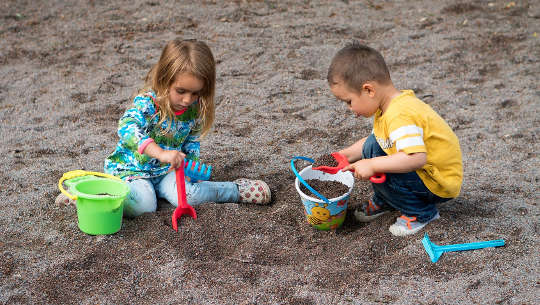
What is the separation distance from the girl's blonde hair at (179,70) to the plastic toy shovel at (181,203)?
30 centimetres

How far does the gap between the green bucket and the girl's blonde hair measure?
0.39 meters

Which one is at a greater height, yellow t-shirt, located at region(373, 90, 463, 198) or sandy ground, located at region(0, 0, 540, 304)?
yellow t-shirt, located at region(373, 90, 463, 198)

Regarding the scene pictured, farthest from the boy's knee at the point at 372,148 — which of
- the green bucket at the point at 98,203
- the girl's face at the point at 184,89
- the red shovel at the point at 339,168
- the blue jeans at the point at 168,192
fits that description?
the green bucket at the point at 98,203

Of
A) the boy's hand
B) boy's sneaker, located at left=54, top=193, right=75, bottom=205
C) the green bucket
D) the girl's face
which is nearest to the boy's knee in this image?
the boy's hand

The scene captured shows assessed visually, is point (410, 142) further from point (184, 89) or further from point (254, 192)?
point (184, 89)

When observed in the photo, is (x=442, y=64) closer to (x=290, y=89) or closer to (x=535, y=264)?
(x=290, y=89)

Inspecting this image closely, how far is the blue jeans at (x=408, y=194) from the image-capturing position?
239cm

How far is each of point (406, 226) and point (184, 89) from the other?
1149mm

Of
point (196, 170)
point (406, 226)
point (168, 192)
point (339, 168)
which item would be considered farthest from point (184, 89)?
point (406, 226)

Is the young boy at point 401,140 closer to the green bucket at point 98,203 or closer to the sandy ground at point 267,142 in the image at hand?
the sandy ground at point 267,142

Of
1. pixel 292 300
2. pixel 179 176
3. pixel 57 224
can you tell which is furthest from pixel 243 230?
pixel 57 224

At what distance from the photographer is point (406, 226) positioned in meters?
2.43

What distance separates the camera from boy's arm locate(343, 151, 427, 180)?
7.18 ft

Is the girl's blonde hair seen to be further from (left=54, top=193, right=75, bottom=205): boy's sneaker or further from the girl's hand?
(left=54, top=193, right=75, bottom=205): boy's sneaker
